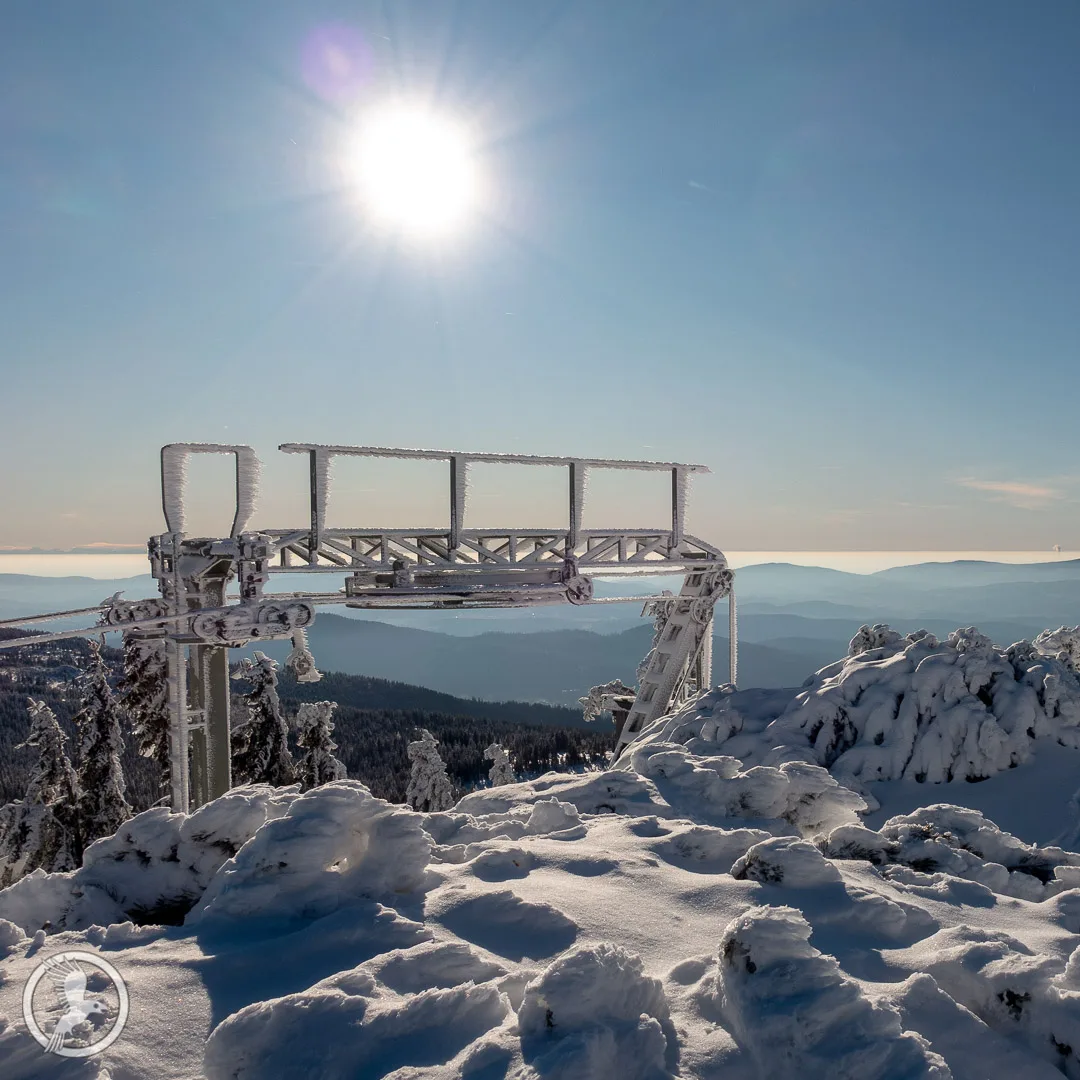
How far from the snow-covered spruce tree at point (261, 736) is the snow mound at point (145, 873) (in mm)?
18158

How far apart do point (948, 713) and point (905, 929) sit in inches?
262

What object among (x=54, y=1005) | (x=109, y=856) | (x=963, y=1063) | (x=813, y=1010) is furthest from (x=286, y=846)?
(x=963, y=1063)

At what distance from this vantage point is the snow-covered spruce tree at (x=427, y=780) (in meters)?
29.3

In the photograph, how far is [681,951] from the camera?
3910 mm

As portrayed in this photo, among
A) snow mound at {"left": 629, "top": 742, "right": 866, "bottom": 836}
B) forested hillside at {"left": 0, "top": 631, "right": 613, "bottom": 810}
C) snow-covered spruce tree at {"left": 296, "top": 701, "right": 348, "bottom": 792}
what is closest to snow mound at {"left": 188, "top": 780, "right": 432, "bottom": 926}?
snow mound at {"left": 629, "top": 742, "right": 866, "bottom": 836}

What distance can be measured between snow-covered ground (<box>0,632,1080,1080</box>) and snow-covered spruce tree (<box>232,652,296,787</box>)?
1770 centimetres

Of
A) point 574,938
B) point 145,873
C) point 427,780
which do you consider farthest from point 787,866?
point 427,780

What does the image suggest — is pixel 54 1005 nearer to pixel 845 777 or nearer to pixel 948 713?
pixel 845 777

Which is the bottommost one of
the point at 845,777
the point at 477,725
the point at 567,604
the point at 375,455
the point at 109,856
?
the point at 477,725

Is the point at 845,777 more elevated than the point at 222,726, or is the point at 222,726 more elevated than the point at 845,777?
the point at 222,726

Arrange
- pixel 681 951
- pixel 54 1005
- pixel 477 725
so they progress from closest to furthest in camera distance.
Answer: pixel 54 1005 → pixel 681 951 → pixel 477 725

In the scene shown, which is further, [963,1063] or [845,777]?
[845,777]

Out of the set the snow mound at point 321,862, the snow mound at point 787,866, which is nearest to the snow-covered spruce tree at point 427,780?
the snow mound at point 321,862

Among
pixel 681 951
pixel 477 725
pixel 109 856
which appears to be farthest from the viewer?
pixel 477 725
